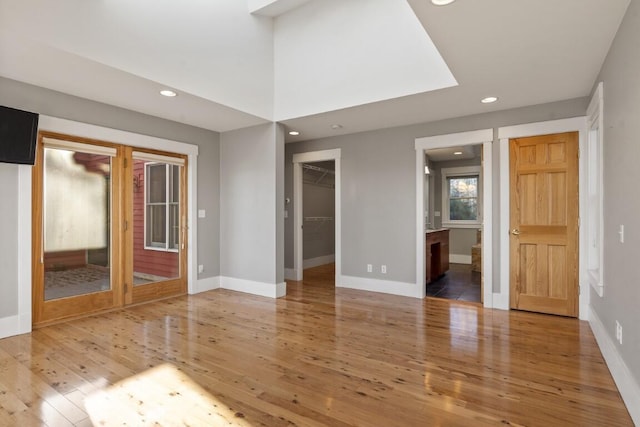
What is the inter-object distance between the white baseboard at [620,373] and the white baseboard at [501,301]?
3.51ft

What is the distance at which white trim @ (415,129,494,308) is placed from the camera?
4.39 metres

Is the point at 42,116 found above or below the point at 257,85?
below

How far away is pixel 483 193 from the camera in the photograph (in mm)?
4414

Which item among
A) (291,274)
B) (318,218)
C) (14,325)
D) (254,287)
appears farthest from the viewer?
(318,218)

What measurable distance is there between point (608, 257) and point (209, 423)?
124 inches

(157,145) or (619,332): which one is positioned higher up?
(157,145)

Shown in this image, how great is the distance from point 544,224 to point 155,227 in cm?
507

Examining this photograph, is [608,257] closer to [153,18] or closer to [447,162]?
[153,18]

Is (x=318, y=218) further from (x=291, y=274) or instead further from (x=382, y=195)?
(x=382, y=195)

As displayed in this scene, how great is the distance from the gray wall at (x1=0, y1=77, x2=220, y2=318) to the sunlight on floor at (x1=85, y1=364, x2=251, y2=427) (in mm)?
1996

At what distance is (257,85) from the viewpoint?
179 inches

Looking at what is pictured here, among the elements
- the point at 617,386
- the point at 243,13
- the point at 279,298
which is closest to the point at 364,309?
the point at 279,298

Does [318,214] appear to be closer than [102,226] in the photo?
No

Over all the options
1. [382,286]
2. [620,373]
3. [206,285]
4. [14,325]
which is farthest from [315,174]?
[620,373]
